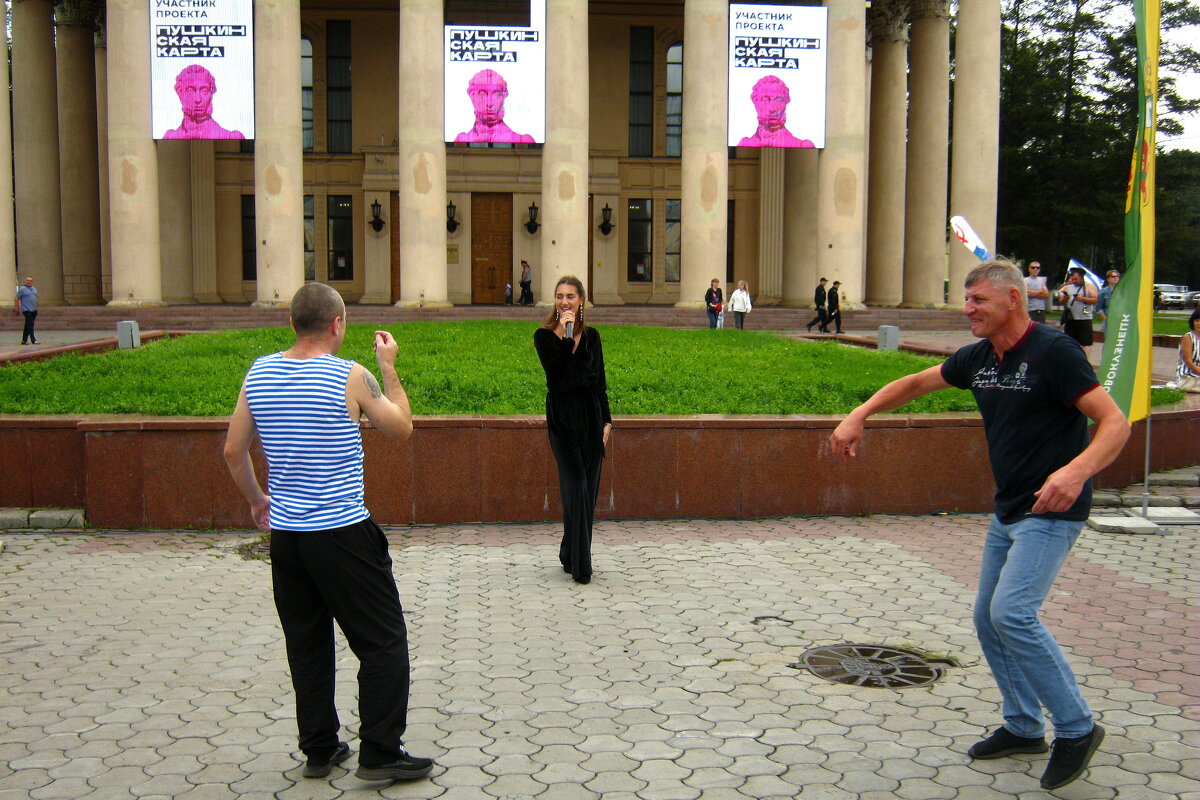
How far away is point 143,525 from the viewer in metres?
9.53

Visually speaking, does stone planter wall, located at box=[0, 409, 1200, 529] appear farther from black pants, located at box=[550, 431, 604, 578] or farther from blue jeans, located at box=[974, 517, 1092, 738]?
blue jeans, located at box=[974, 517, 1092, 738]

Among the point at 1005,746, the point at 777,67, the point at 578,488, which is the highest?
the point at 777,67

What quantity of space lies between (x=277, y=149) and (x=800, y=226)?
1773cm

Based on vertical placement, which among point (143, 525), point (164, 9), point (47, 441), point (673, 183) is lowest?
point (143, 525)

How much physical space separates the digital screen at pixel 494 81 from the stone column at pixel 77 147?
1525cm

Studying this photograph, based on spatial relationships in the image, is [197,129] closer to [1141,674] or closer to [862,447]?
[862,447]

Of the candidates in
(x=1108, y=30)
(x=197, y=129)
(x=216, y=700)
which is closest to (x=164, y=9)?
(x=197, y=129)

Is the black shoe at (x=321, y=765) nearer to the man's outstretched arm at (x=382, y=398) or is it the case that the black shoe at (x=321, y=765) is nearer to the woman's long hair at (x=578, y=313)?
the man's outstretched arm at (x=382, y=398)

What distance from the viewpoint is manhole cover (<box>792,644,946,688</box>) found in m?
5.74

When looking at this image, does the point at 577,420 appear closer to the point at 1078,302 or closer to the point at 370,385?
the point at 370,385

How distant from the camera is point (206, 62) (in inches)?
1172

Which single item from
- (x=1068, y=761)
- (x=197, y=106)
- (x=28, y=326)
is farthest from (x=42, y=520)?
(x=197, y=106)

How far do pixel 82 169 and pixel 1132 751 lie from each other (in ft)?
129

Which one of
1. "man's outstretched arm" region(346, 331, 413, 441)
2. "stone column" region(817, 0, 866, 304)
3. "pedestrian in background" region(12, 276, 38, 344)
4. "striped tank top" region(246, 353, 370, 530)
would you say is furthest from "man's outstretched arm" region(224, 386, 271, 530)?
"stone column" region(817, 0, 866, 304)
